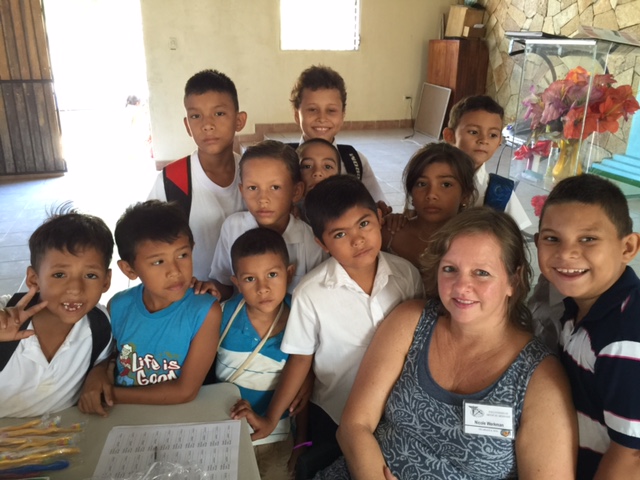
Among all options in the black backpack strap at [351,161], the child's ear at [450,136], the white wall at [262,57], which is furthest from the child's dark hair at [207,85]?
the white wall at [262,57]

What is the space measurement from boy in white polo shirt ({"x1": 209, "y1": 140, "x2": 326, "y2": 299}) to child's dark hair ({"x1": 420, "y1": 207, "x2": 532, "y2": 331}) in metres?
0.52

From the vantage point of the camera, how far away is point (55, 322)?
53.0 inches

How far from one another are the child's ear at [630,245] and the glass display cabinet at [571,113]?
3.48 ft

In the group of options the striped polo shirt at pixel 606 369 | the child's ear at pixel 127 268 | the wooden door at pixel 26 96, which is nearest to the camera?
the striped polo shirt at pixel 606 369

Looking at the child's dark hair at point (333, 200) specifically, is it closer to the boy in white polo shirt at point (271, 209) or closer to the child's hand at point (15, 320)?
the boy in white polo shirt at point (271, 209)

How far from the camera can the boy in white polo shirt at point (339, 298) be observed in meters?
1.50

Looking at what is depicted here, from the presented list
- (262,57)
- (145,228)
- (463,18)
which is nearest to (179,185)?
(145,228)

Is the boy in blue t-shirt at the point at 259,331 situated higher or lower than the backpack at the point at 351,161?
lower

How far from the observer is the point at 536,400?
1.18 metres

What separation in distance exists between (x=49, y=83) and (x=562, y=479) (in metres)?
6.94

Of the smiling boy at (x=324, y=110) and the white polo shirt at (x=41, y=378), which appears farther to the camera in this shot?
the smiling boy at (x=324, y=110)

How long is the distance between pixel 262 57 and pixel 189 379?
657 cm

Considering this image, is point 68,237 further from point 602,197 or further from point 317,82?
point 602,197

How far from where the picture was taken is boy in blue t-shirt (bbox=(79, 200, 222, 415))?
1.42 m
